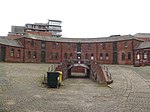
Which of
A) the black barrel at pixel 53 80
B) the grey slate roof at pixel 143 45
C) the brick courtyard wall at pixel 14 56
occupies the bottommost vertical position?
the black barrel at pixel 53 80

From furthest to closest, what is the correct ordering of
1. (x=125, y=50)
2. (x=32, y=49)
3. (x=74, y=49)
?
(x=74, y=49), (x=32, y=49), (x=125, y=50)

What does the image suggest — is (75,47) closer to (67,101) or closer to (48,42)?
(48,42)

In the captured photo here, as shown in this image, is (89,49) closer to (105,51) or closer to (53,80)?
(105,51)

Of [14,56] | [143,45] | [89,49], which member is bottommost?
[14,56]

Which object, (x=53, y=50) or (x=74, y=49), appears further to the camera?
(x=74, y=49)

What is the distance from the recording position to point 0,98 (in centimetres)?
1298

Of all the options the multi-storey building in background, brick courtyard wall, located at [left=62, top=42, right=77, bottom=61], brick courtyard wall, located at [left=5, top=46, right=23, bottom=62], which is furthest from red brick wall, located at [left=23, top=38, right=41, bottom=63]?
the multi-storey building in background

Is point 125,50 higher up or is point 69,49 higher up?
point 69,49

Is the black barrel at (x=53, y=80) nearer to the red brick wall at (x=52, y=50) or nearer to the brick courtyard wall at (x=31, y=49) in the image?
the brick courtyard wall at (x=31, y=49)

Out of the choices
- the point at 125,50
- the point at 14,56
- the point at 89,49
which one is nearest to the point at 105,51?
the point at 89,49

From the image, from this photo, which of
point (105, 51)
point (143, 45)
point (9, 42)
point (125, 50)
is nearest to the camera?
point (9, 42)

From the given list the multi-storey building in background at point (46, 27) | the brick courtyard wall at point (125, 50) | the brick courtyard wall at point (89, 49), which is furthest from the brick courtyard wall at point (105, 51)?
the multi-storey building in background at point (46, 27)

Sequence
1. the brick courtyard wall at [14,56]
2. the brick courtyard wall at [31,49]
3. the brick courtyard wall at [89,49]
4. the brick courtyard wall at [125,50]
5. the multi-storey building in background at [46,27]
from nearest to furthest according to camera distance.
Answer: the brick courtyard wall at [14,56], the brick courtyard wall at [125,50], the brick courtyard wall at [31,49], the brick courtyard wall at [89,49], the multi-storey building in background at [46,27]

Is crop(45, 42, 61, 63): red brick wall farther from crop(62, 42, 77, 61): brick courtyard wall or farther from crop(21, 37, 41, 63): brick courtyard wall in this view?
crop(21, 37, 41, 63): brick courtyard wall
